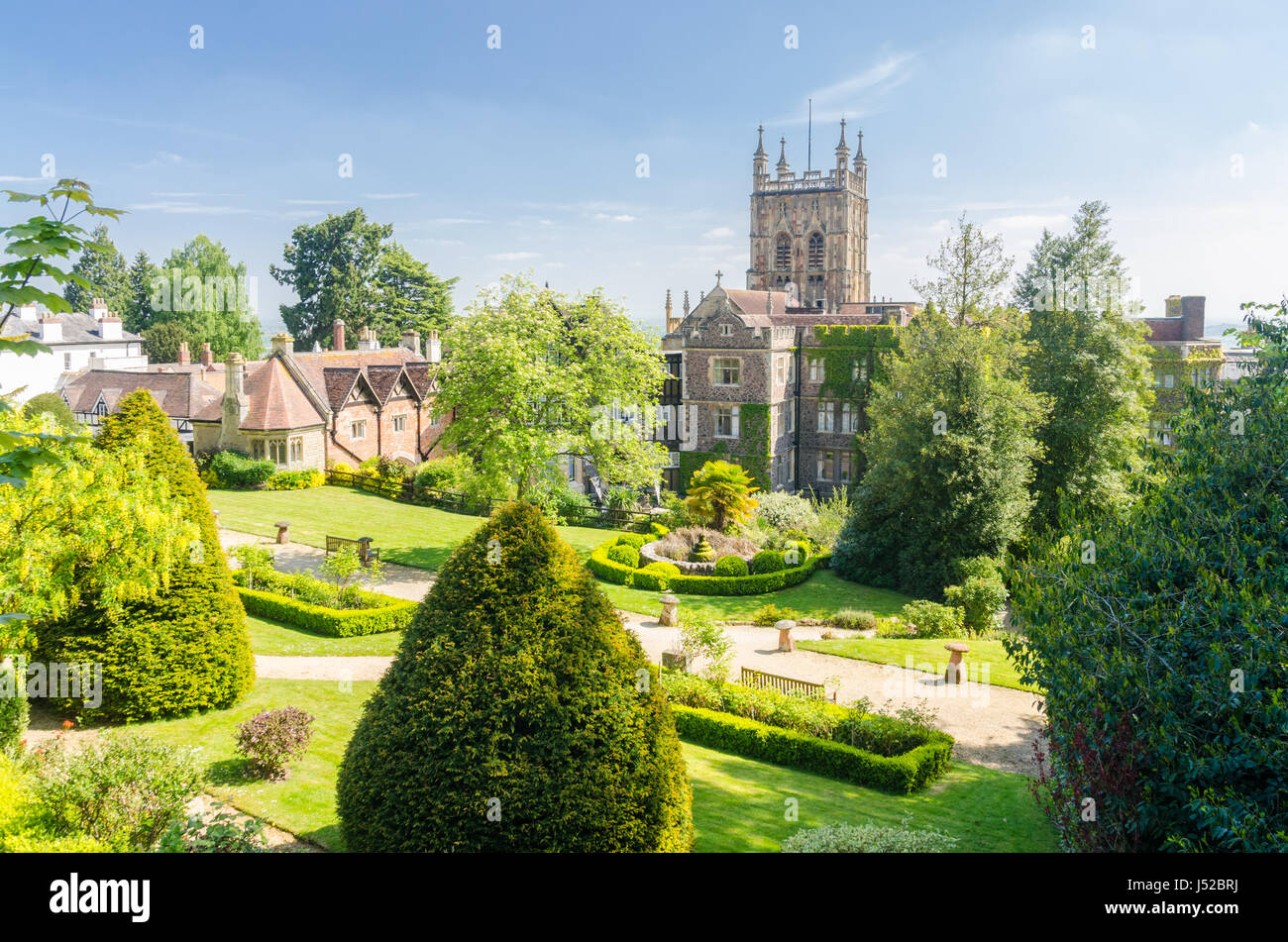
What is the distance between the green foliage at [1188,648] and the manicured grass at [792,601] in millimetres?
16039

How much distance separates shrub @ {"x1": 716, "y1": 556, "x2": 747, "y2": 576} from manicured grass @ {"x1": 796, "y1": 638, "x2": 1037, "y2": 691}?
640cm

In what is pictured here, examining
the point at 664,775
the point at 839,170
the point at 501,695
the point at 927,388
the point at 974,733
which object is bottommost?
the point at 974,733

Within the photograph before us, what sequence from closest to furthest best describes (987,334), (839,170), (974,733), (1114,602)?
(1114,602) → (974,733) → (987,334) → (839,170)

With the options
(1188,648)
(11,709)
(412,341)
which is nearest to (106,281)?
(412,341)

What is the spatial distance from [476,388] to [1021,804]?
2136cm

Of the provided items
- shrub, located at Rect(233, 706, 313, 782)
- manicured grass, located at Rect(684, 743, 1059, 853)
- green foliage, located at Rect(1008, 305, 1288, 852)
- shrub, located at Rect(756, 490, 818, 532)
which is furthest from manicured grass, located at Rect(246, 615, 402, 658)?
shrub, located at Rect(756, 490, 818, 532)

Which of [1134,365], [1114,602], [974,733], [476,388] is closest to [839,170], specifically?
[1134,365]

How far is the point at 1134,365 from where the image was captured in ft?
122

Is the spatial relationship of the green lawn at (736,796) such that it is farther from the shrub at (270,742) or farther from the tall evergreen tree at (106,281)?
the tall evergreen tree at (106,281)

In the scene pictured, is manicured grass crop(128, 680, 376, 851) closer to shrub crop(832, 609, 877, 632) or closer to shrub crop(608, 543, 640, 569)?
shrub crop(608, 543, 640, 569)

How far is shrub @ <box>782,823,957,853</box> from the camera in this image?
35.4 feet

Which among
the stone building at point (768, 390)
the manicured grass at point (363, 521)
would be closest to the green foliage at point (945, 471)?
the manicured grass at point (363, 521)
